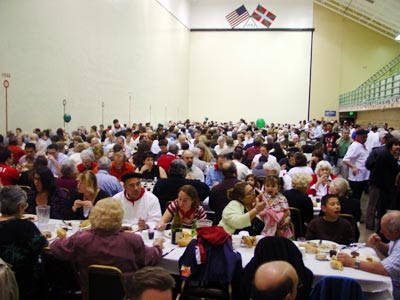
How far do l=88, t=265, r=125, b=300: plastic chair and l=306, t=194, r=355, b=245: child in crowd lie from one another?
2.25 m

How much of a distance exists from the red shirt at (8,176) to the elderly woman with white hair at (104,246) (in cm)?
334

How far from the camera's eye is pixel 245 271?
3195 mm

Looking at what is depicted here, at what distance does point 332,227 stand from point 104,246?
98.3 inches

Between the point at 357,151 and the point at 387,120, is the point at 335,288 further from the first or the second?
the point at 387,120

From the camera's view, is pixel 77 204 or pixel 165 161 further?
pixel 165 161

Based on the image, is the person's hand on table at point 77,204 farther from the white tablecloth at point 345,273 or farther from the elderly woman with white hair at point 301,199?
the elderly woman with white hair at point 301,199

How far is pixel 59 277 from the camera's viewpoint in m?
3.74

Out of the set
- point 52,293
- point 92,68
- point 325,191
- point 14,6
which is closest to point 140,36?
point 92,68

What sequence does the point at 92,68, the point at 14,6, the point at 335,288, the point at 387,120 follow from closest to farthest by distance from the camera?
the point at 335,288 < the point at 14,6 < the point at 92,68 < the point at 387,120

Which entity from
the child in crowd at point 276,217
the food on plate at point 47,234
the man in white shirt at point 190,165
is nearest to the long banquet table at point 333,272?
the child in crowd at point 276,217

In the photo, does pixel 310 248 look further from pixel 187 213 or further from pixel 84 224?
pixel 84 224

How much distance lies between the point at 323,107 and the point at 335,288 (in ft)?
95.8

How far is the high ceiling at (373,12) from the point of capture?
21909 millimetres

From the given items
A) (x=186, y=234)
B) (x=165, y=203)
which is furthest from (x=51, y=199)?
(x=186, y=234)
